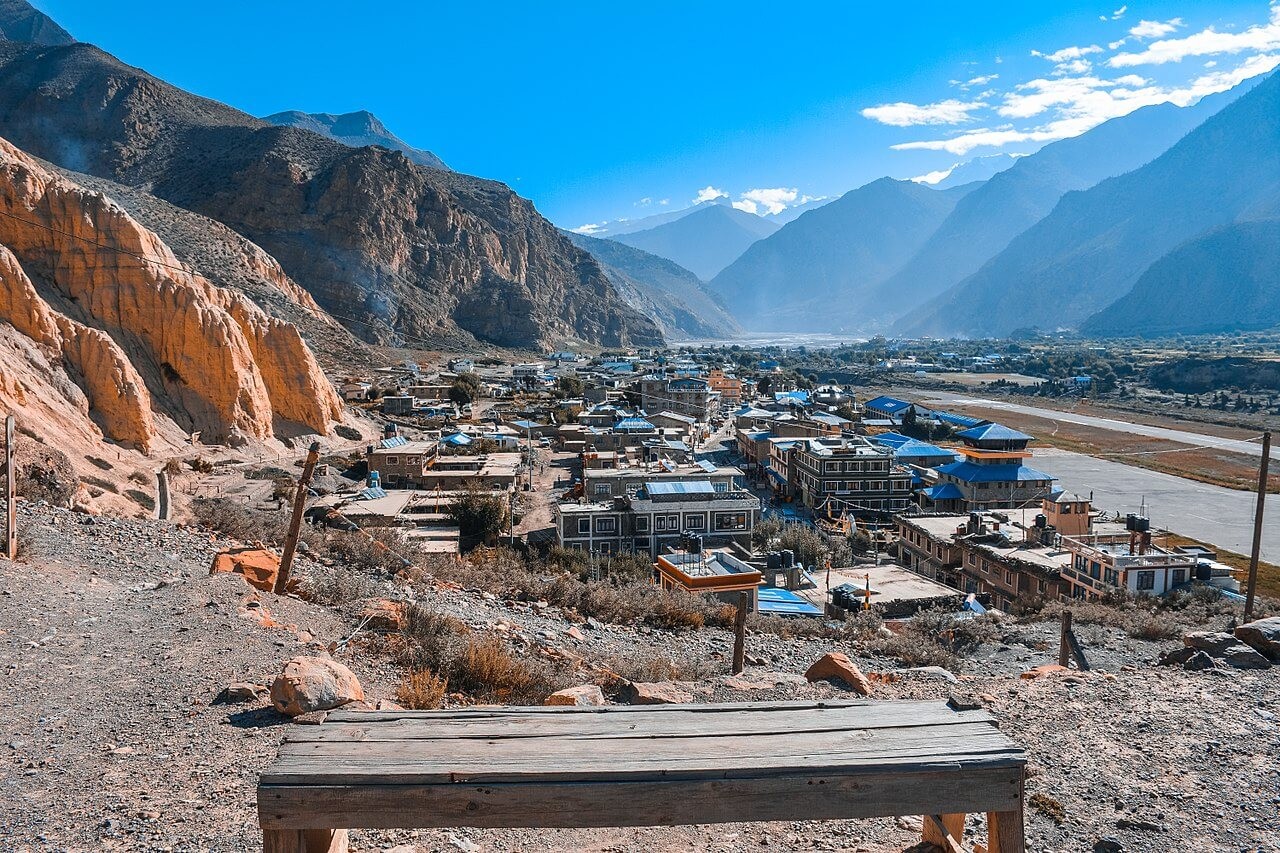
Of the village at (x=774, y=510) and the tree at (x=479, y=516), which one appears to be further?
the tree at (x=479, y=516)

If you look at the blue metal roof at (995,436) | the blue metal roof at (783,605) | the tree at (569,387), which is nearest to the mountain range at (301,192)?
the tree at (569,387)

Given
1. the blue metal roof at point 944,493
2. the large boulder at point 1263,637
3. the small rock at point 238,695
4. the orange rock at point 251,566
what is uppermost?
the small rock at point 238,695

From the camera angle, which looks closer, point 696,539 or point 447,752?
point 447,752

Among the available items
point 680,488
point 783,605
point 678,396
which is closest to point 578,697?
point 783,605

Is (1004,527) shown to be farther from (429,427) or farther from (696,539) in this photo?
(429,427)

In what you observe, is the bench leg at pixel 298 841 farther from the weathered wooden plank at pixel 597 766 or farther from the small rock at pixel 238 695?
the small rock at pixel 238 695

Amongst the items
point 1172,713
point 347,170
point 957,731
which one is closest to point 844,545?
point 1172,713

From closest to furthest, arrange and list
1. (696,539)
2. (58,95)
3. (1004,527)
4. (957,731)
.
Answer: (957,731)
(696,539)
(1004,527)
(58,95)
